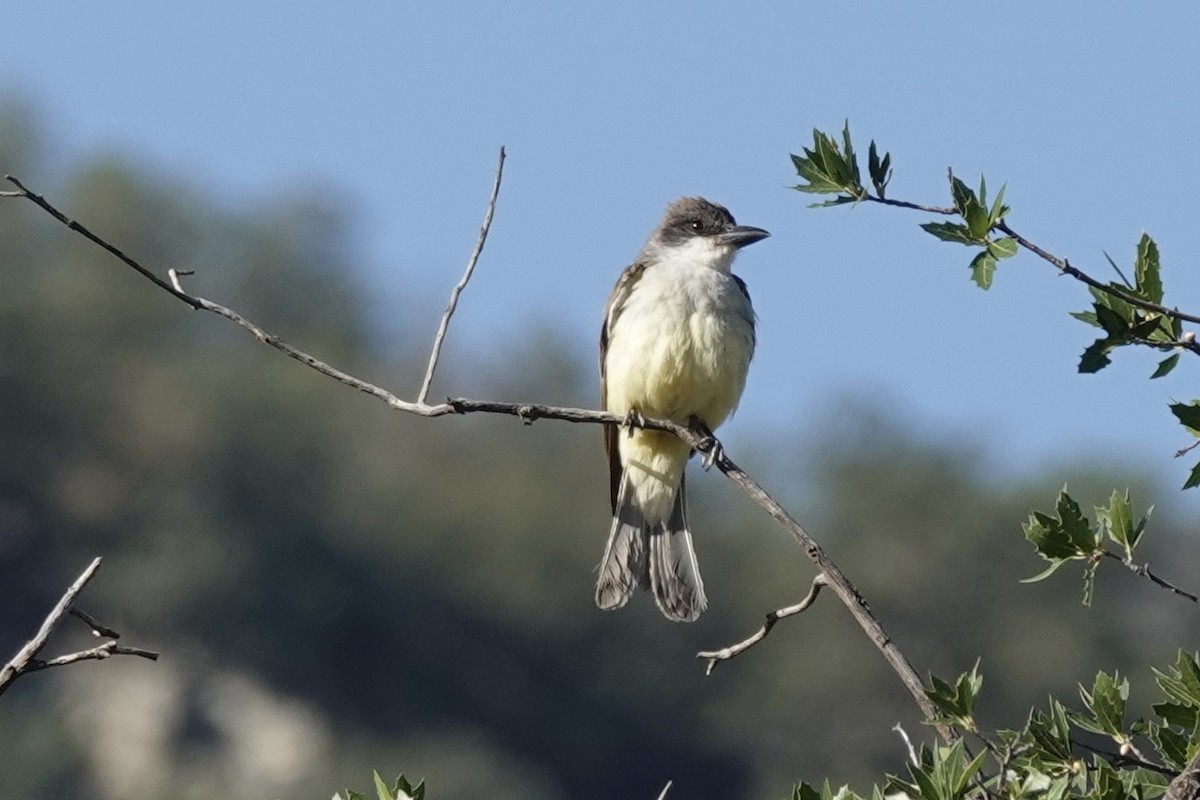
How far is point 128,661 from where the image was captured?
54.3 meters

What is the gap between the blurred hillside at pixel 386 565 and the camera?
183ft

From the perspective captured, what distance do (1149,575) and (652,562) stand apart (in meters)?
3.74

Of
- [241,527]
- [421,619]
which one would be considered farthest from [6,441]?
[421,619]

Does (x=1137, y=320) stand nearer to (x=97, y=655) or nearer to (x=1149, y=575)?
(x=1149, y=575)

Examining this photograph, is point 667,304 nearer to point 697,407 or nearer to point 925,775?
point 697,407

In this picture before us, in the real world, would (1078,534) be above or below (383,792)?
above

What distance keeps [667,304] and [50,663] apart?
13.8ft

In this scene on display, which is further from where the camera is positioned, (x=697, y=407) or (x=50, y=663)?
(x=697, y=407)

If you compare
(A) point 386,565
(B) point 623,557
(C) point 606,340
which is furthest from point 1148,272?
(A) point 386,565

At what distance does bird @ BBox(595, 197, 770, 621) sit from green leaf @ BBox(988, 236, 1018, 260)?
287cm

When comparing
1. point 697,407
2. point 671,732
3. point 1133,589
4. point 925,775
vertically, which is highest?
point 697,407

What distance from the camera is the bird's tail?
6586 mm

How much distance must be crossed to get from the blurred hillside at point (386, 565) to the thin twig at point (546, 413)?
4275cm

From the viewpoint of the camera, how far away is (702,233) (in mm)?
7805
